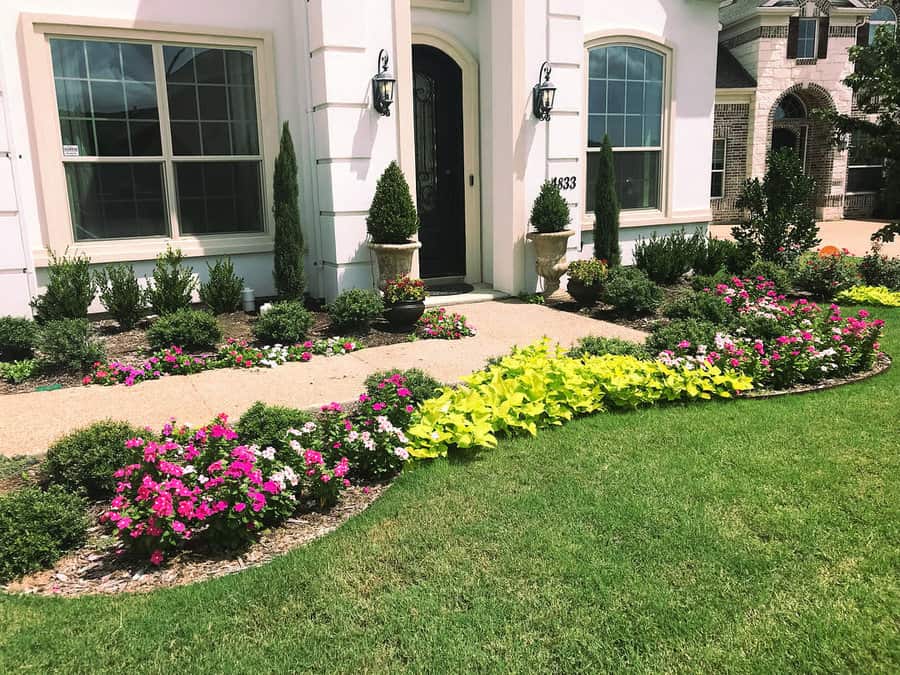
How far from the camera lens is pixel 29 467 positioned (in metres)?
4.29

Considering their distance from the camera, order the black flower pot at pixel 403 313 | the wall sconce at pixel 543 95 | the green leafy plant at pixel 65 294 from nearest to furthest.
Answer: the green leafy plant at pixel 65 294, the black flower pot at pixel 403 313, the wall sconce at pixel 543 95

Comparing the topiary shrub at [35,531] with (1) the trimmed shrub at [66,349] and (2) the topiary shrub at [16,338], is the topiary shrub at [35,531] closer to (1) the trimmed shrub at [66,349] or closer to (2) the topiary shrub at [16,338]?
(1) the trimmed shrub at [66,349]

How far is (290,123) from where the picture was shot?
868cm

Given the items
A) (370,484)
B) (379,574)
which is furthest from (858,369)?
(379,574)

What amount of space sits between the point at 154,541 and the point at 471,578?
4.95 feet

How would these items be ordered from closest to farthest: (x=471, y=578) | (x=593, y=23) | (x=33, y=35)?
(x=471, y=578) → (x=33, y=35) → (x=593, y=23)

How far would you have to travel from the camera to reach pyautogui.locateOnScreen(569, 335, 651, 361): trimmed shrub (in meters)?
5.87

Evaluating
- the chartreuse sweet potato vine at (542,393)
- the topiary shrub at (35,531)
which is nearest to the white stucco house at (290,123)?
the chartreuse sweet potato vine at (542,393)

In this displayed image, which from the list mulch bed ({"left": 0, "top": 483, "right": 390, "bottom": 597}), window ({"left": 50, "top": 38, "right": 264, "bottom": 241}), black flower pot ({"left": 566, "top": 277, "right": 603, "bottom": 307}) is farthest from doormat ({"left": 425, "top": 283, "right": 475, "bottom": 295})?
mulch bed ({"left": 0, "top": 483, "right": 390, "bottom": 597})

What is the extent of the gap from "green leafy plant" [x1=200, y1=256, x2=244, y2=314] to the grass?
4832mm

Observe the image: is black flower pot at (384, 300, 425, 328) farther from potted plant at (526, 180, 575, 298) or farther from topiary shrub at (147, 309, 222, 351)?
potted plant at (526, 180, 575, 298)

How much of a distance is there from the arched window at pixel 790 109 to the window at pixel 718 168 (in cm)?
319

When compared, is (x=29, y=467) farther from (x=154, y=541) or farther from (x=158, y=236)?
(x=158, y=236)

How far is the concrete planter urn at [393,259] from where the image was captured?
26.6 feet
